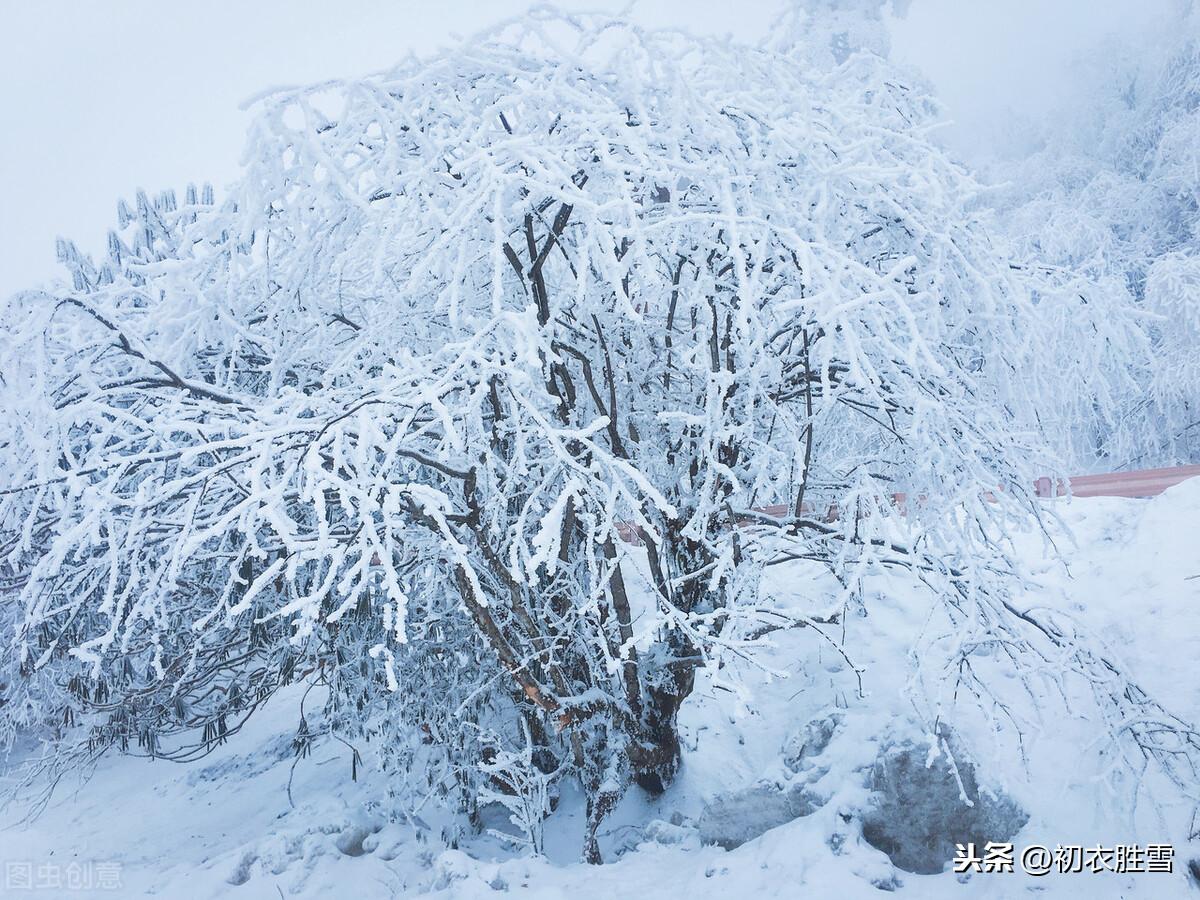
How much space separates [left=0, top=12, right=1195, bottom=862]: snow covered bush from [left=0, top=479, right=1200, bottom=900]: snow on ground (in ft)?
1.44

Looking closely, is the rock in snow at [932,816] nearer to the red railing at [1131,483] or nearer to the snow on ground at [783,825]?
the snow on ground at [783,825]

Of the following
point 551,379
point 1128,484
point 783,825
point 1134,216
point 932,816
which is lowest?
point 783,825

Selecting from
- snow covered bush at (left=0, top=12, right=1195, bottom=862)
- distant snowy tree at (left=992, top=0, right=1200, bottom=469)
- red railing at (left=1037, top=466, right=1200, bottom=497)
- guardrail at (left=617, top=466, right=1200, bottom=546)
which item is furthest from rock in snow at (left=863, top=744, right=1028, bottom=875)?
red railing at (left=1037, top=466, right=1200, bottom=497)

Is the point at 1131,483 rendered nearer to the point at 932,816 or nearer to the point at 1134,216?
the point at 932,816

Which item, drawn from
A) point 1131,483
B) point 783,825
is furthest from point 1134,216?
point 783,825

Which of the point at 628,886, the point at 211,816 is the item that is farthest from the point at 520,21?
the point at 211,816

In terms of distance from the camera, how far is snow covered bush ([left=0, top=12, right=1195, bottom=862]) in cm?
293

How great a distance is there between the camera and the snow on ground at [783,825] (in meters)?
3.71

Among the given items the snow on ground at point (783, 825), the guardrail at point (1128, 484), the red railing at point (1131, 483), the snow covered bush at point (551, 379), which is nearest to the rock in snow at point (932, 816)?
the snow on ground at point (783, 825)

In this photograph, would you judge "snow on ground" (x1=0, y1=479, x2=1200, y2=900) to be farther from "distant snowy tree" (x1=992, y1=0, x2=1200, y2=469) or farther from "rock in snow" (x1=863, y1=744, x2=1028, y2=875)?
"distant snowy tree" (x1=992, y1=0, x2=1200, y2=469)

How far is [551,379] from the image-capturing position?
3.96 metres

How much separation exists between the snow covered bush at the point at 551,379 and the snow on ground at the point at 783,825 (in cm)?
44

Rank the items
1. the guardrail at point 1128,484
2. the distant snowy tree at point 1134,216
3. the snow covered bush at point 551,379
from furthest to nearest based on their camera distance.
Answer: the distant snowy tree at point 1134,216
the guardrail at point 1128,484
the snow covered bush at point 551,379

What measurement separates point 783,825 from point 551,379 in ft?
9.35
